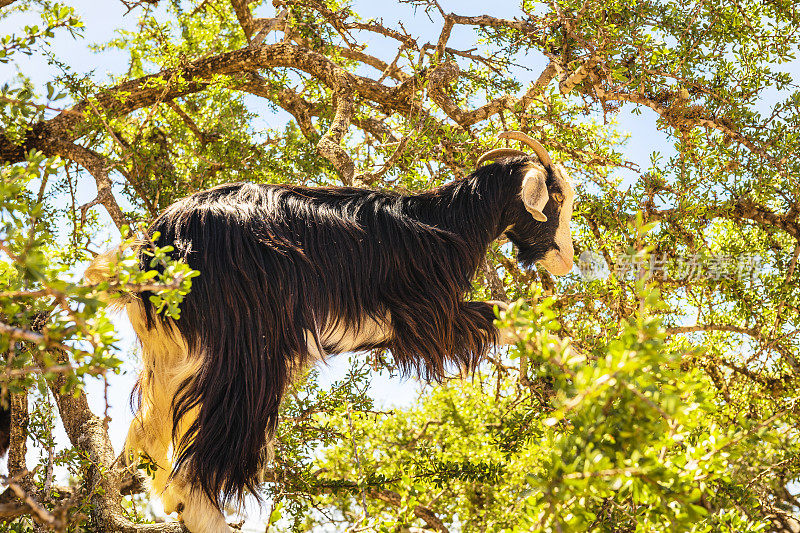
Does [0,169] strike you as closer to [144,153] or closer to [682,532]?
[682,532]

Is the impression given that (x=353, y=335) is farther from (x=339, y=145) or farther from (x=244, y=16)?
(x=244, y=16)

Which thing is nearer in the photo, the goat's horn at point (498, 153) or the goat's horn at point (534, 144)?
the goat's horn at point (534, 144)

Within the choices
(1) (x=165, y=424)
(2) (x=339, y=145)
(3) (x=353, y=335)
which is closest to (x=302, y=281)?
(3) (x=353, y=335)

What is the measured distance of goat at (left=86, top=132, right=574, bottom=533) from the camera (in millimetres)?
2506

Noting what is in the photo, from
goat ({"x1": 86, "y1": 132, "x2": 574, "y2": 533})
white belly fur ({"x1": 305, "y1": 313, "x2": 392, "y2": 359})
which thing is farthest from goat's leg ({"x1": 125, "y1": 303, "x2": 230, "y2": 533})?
white belly fur ({"x1": 305, "y1": 313, "x2": 392, "y2": 359})

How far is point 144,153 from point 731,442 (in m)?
3.66

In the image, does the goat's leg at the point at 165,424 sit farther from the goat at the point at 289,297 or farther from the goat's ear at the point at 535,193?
the goat's ear at the point at 535,193

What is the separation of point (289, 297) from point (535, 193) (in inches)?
46.7

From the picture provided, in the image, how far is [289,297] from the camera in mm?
2631

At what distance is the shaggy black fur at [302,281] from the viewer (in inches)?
98.6

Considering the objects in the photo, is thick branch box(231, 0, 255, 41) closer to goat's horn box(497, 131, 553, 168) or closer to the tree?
the tree

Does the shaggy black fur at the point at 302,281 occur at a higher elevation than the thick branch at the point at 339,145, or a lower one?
lower

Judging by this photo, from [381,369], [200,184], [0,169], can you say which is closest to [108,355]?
[0,169]

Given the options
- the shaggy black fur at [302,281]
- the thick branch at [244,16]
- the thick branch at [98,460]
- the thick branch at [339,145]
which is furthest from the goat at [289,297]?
the thick branch at [244,16]
